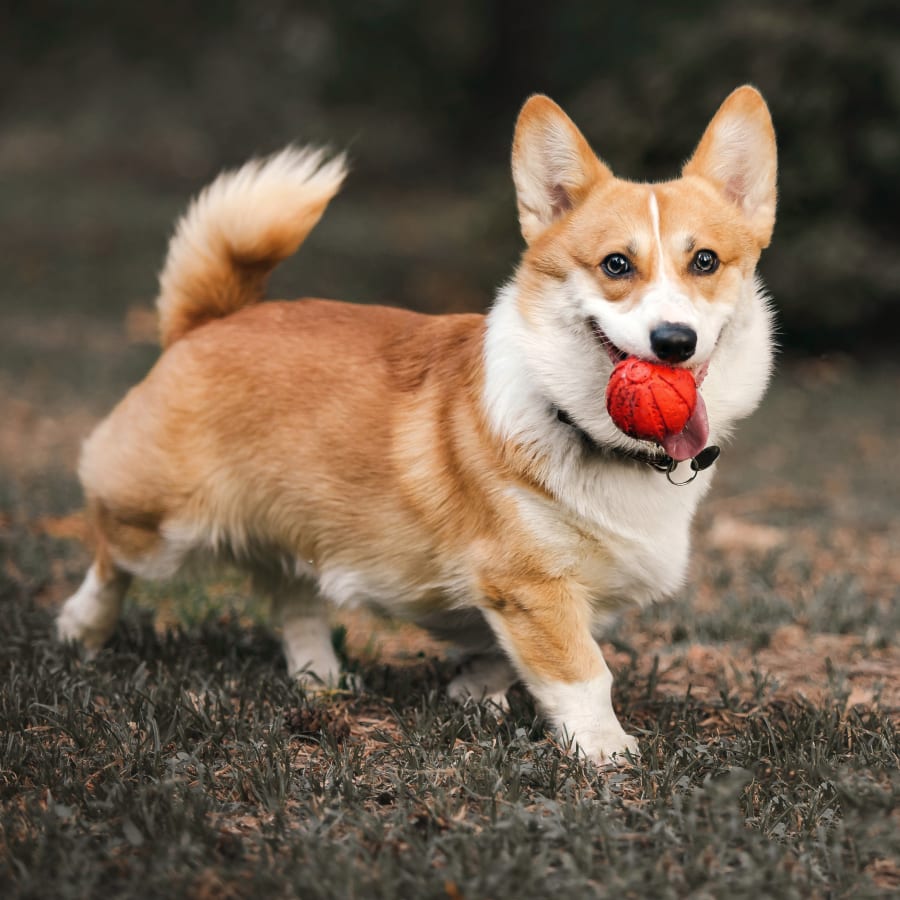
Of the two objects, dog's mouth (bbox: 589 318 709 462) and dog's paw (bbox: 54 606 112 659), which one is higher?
dog's mouth (bbox: 589 318 709 462)

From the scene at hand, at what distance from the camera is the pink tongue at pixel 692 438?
3160 millimetres

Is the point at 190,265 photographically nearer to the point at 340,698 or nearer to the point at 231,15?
the point at 340,698

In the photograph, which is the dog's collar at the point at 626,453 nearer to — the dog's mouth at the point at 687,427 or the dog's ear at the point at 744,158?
the dog's mouth at the point at 687,427

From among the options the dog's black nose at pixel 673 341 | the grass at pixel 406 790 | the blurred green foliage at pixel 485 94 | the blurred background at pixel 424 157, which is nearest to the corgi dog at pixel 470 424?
the dog's black nose at pixel 673 341

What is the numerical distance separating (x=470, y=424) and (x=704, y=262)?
2.72ft

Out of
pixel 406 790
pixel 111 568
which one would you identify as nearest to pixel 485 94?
pixel 111 568

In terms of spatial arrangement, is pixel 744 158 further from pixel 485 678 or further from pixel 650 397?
pixel 485 678

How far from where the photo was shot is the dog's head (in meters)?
3.14

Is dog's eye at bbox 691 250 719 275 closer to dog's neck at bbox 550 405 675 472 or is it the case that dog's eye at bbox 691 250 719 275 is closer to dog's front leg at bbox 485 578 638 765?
dog's neck at bbox 550 405 675 472

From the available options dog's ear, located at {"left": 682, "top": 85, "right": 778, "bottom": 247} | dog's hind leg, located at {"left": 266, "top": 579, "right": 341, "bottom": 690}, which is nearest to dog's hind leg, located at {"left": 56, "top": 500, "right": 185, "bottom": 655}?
dog's hind leg, located at {"left": 266, "top": 579, "right": 341, "bottom": 690}

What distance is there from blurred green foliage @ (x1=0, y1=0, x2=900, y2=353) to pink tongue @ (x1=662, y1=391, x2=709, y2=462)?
869 cm

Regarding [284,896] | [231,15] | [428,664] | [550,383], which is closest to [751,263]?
[550,383]

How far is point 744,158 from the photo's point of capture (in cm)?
363

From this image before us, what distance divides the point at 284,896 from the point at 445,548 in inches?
53.2
